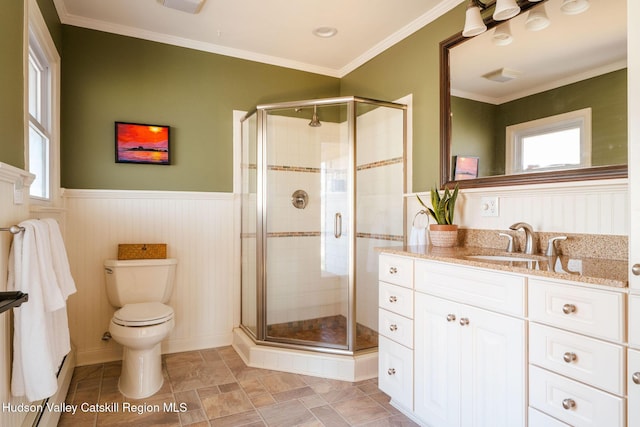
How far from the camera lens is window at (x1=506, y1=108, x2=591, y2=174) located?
169 cm

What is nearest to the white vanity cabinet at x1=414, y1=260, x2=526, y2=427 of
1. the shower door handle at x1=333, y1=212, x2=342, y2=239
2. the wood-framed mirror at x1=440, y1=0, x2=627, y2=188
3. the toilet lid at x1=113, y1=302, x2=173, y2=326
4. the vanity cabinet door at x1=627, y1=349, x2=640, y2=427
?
the vanity cabinet door at x1=627, y1=349, x2=640, y2=427

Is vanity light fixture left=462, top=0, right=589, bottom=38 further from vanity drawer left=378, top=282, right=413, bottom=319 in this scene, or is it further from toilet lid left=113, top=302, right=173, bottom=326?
toilet lid left=113, top=302, right=173, bottom=326

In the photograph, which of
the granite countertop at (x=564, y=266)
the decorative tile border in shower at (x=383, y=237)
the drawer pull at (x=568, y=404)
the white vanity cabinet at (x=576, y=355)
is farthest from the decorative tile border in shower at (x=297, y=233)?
the drawer pull at (x=568, y=404)

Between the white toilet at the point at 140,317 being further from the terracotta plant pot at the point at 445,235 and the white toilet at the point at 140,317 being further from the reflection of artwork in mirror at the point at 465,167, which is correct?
the reflection of artwork in mirror at the point at 465,167

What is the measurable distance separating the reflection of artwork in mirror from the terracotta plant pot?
319 mm

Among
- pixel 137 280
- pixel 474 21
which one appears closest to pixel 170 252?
pixel 137 280

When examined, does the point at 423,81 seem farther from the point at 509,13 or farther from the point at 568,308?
the point at 568,308

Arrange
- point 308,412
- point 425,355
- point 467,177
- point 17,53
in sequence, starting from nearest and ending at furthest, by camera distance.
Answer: point 17,53 < point 425,355 < point 308,412 < point 467,177

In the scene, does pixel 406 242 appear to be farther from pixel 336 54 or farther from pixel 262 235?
pixel 336 54

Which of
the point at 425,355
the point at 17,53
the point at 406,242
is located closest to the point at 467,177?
the point at 406,242

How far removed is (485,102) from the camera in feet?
7.09

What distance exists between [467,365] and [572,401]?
0.43m

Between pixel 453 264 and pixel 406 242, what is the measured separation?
1007mm

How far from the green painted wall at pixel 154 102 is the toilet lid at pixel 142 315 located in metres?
0.91
